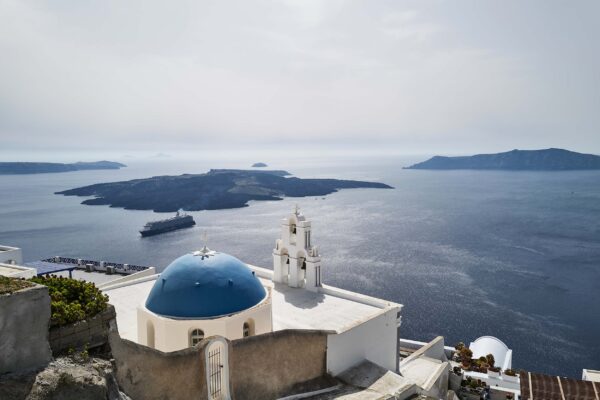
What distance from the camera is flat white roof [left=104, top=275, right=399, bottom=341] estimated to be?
17625 mm

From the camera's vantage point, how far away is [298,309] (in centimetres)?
1958

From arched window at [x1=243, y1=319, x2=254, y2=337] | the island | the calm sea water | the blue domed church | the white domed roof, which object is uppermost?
the blue domed church

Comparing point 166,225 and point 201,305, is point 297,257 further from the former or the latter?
point 166,225

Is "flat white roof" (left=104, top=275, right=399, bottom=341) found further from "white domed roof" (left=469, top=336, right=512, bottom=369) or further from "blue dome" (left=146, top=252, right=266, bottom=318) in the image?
"white domed roof" (left=469, top=336, right=512, bottom=369)

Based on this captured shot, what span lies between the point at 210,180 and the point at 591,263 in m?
120

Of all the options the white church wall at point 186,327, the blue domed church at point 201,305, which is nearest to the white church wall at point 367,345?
the blue domed church at point 201,305

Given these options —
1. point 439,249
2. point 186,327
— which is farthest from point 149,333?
point 439,249

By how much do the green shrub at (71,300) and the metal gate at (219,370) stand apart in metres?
4.94

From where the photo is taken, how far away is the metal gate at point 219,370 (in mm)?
13414

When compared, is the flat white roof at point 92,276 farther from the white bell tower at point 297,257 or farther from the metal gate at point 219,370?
the metal gate at point 219,370

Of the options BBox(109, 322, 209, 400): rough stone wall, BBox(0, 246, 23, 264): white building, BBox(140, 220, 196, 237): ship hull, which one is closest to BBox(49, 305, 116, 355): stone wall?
BBox(109, 322, 209, 400): rough stone wall

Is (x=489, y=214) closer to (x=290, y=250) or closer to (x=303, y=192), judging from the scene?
(x=303, y=192)

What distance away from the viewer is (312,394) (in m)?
15.9

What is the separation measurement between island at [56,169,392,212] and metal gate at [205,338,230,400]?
366ft
